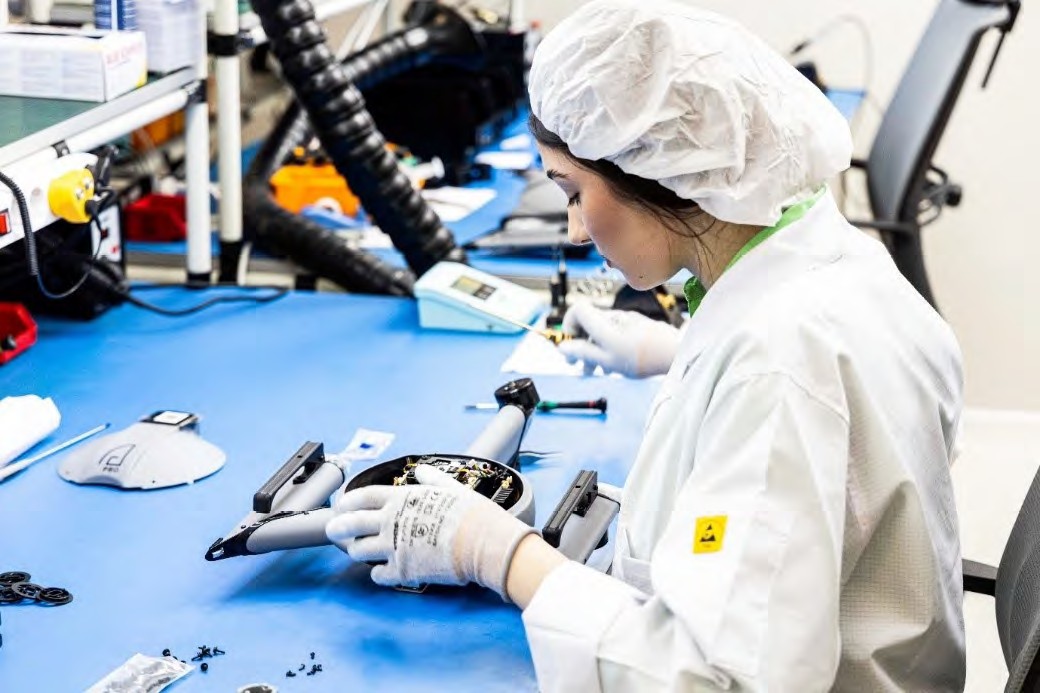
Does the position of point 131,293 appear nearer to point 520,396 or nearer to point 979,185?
point 520,396

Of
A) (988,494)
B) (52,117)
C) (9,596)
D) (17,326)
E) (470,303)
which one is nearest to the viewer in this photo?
(9,596)

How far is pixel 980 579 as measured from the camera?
5.49ft

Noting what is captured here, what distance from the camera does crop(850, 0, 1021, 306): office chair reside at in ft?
8.93

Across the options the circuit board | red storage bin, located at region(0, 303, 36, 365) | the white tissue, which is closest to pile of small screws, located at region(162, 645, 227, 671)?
the circuit board

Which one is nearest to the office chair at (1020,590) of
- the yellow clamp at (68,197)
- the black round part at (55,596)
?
the black round part at (55,596)

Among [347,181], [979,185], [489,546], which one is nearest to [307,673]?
[489,546]

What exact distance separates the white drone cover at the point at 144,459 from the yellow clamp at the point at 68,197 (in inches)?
11.5

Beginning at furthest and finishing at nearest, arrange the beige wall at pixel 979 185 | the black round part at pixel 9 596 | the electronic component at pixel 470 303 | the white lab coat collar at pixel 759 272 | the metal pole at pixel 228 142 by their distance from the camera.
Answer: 1. the beige wall at pixel 979 185
2. the metal pole at pixel 228 142
3. the electronic component at pixel 470 303
4. the black round part at pixel 9 596
5. the white lab coat collar at pixel 759 272

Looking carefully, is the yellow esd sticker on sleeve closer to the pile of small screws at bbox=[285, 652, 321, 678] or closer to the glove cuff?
the glove cuff

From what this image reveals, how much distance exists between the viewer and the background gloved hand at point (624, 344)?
193cm

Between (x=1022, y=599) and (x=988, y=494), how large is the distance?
2.21m

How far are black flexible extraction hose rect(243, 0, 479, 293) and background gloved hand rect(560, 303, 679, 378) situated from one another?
1.76ft

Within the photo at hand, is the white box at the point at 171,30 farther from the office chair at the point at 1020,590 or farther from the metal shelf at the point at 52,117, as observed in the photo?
the office chair at the point at 1020,590

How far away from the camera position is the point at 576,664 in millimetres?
1154
